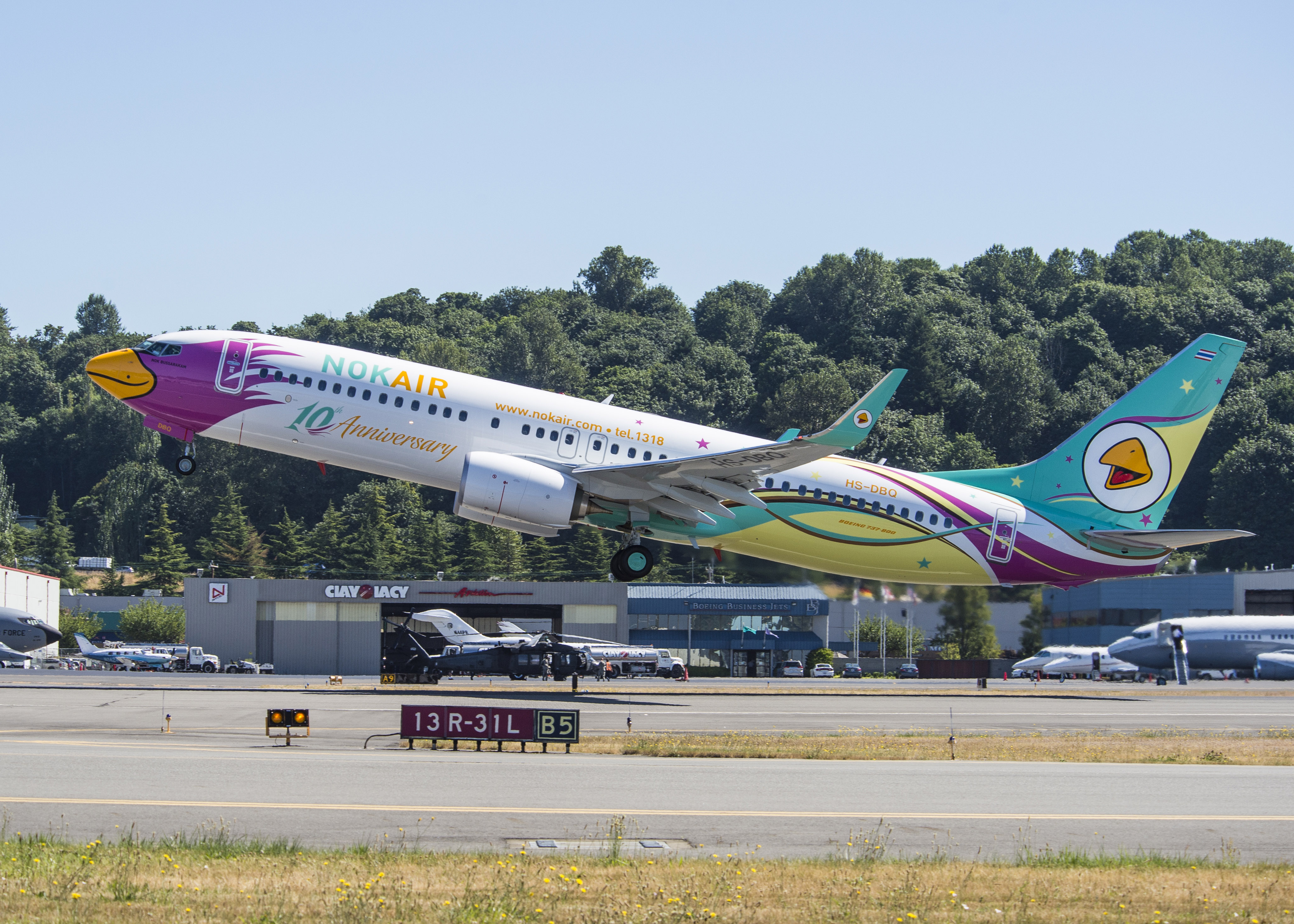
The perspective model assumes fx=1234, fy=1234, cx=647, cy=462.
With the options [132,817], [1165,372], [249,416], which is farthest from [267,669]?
[132,817]

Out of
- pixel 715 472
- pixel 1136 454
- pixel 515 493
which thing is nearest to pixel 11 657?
pixel 515 493

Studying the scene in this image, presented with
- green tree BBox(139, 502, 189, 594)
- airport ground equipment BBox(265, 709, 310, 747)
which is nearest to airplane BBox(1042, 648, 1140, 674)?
airport ground equipment BBox(265, 709, 310, 747)

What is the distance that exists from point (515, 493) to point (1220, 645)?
61.5 meters

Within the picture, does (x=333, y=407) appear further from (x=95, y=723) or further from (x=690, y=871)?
(x=690, y=871)

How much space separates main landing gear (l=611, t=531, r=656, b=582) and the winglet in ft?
24.9

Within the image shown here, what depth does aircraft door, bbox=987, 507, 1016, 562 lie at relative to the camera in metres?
43.9

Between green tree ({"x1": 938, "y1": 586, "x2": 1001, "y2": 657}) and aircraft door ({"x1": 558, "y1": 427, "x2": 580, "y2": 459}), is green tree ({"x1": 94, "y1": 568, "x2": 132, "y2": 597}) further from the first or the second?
aircraft door ({"x1": 558, "y1": 427, "x2": 580, "y2": 459})

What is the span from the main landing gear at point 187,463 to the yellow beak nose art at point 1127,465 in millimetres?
32162

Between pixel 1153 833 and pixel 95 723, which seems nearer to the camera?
pixel 1153 833

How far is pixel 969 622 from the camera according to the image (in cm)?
4762

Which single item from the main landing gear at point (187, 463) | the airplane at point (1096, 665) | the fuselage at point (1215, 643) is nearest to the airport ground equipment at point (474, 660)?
the main landing gear at point (187, 463)

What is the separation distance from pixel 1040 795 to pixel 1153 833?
3529mm

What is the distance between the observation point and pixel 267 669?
92.4 metres

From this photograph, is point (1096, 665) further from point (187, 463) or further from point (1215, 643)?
point (187, 463)
